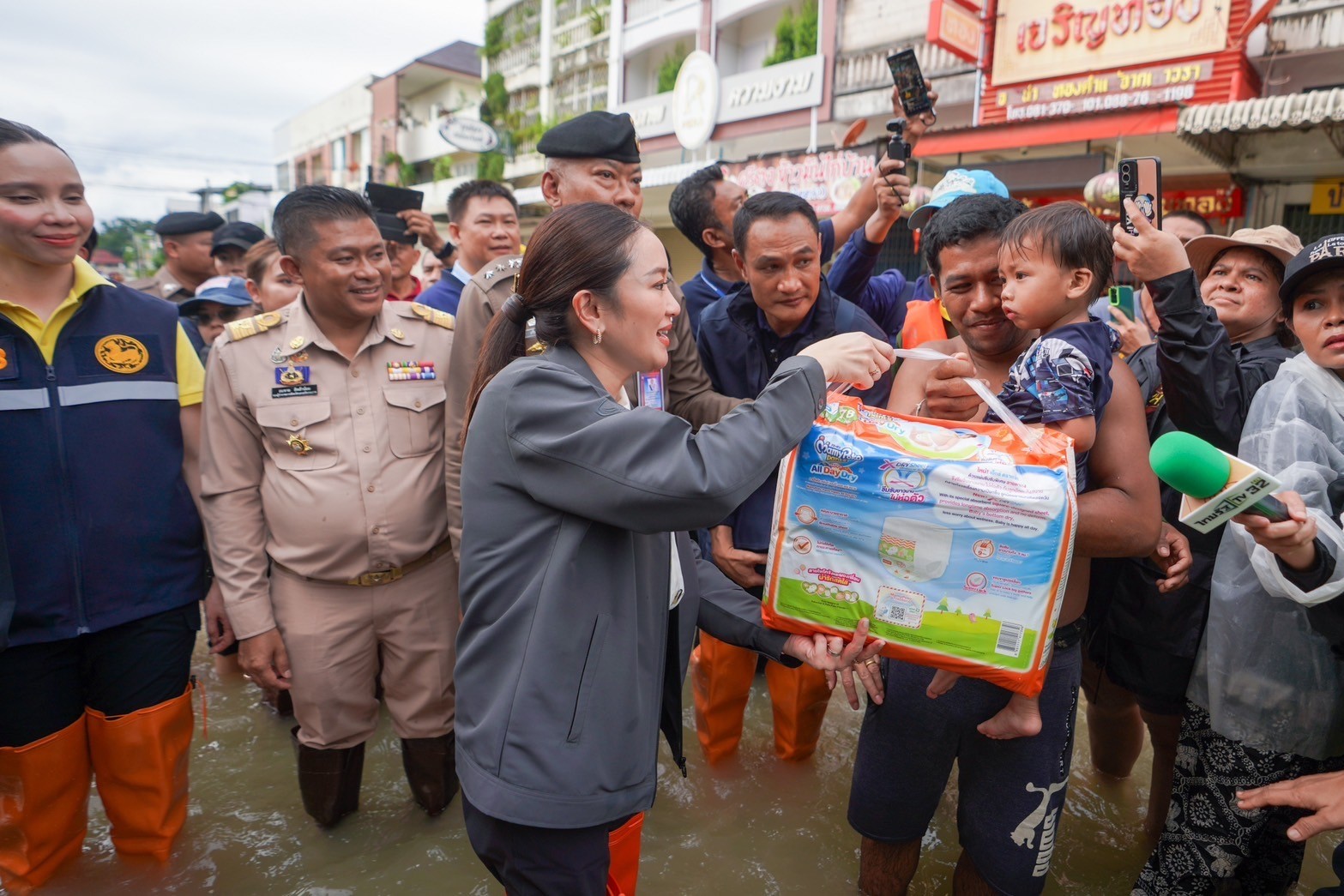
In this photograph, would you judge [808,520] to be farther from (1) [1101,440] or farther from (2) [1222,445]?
(2) [1222,445]

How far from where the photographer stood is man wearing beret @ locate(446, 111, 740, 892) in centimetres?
270

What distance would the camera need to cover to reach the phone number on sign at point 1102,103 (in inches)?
334

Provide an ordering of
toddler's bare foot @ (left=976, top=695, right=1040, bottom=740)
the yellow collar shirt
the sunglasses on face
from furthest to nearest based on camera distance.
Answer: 1. the sunglasses on face
2. the yellow collar shirt
3. toddler's bare foot @ (left=976, top=695, right=1040, bottom=740)

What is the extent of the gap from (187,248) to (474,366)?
4.21 m

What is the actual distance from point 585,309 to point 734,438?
0.43m

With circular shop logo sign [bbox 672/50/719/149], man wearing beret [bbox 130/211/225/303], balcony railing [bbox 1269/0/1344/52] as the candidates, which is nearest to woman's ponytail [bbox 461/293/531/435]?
man wearing beret [bbox 130/211/225/303]

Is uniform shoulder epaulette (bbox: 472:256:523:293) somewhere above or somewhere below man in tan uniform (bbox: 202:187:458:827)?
above

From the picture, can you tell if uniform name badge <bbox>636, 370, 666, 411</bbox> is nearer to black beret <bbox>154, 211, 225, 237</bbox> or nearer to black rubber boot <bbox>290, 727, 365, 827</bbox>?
black rubber boot <bbox>290, 727, 365, 827</bbox>

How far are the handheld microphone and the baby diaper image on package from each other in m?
0.24

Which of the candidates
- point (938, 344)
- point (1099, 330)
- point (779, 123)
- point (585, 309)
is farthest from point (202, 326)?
point (779, 123)

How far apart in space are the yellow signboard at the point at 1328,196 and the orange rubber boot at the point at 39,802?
10.9 m

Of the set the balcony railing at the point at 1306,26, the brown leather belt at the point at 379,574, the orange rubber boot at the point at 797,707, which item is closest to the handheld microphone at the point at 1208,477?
the orange rubber boot at the point at 797,707

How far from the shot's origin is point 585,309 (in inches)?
65.5

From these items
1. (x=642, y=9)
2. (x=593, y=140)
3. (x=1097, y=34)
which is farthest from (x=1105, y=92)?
(x=642, y=9)
